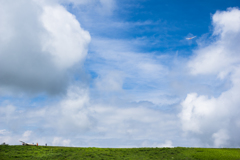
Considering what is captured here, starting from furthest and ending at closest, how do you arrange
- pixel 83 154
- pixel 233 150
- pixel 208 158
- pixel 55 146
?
pixel 55 146, pixel 233 150, pixel 83 154, pixel 208 158

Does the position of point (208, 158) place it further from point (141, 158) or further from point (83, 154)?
point (83, 154)

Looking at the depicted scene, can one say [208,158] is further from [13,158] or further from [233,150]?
[13,158]

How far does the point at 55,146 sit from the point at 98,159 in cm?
1627

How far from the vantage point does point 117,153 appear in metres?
49.6

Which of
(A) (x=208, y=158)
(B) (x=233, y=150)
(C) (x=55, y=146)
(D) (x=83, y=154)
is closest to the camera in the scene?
(A) (x=208, y=158)

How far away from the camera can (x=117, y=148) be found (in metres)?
53.7

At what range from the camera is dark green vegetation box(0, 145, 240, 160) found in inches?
1841

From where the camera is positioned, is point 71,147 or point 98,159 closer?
point 98,159

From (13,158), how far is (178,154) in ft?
111

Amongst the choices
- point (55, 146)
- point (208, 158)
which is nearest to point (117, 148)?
point (55, 146)

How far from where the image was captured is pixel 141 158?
4628cm

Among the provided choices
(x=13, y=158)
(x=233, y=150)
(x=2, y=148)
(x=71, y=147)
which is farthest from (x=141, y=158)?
(x=2, y=148)

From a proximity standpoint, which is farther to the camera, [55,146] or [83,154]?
[55,146]

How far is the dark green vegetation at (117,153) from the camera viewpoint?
46.8 meters
